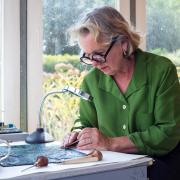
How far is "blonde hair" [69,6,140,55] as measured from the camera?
151 cm

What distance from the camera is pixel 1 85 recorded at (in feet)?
7.00

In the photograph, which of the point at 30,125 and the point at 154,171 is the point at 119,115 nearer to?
the point at 154,171

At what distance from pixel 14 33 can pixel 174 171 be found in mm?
1207

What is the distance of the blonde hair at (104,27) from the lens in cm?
151

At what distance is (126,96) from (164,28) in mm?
1295

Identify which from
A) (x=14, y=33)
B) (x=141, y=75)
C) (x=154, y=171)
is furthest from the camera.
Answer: (x=14, y=33)

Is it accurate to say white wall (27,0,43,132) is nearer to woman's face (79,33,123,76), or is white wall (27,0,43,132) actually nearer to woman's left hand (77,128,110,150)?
woman's face (79,33,123,76)

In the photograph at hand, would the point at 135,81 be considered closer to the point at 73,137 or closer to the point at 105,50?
the point at 105,50

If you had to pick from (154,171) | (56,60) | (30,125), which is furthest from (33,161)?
(56,60)

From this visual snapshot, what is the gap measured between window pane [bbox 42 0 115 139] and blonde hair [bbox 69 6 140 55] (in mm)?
690

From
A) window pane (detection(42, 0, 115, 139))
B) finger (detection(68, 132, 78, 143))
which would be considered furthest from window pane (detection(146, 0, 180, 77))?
finger (detection(68, 132, 78, 143))

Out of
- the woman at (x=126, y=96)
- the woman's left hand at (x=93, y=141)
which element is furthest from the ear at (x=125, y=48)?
the woman's left hand at (x=93, y=141)

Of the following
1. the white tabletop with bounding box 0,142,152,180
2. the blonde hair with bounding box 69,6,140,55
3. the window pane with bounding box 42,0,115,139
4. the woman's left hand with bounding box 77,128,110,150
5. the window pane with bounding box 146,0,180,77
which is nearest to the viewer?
the white tabletop with bounding box 0,142,152,180

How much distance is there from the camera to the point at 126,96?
1.56 metres
